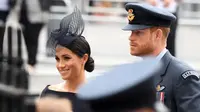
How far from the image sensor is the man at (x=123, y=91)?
2051 mm

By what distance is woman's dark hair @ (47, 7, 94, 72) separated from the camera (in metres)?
4.23

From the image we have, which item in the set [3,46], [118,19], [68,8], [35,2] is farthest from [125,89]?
[118,19]

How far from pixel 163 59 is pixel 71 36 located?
653 millimetres

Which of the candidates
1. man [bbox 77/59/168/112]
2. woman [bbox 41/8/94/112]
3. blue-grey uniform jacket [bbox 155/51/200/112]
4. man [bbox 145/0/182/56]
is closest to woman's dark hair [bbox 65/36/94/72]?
woman [bbox 41/8/94/112]

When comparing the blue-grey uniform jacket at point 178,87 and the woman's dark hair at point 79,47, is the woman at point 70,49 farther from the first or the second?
the blue-grey uniform jacket at point 178,87

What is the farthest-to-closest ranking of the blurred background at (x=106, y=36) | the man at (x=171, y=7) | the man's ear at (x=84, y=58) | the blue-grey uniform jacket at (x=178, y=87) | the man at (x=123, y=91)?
the blurred background at (x=106, y=36), the man at (x=171, y=7), the man's ear at (x=84, y=58), the blue-grey uniform jacket at (x=178, y=87), the man at (x=123, y=91)

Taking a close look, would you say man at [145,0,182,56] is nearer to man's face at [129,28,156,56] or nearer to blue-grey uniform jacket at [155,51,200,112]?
man's face at [129,28,156,56]

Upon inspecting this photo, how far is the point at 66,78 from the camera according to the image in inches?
167

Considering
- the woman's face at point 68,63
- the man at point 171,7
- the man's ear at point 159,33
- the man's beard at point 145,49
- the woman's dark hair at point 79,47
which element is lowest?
the man at point 171,7

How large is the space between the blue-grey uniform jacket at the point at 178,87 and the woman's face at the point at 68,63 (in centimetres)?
62

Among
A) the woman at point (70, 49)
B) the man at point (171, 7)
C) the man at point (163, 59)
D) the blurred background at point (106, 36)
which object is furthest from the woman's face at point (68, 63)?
the blurred background at point (106, 36)

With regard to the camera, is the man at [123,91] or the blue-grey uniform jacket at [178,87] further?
the blue-grey uniform jacket at [178,87]

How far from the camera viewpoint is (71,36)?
4.25 metres

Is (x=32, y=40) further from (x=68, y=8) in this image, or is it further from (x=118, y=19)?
(x=118, y=19)
